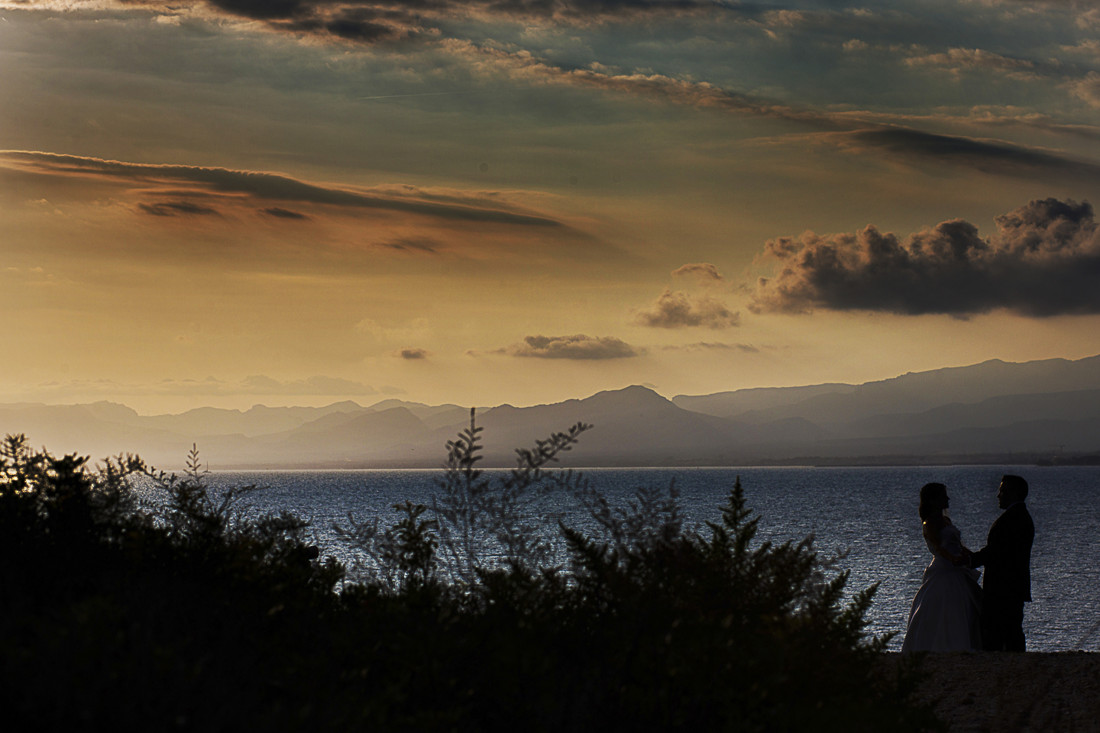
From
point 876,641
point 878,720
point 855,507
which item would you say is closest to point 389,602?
point 878,720

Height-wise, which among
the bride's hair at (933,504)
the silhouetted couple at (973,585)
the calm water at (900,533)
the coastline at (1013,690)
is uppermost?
the bride's hair at (933,504)

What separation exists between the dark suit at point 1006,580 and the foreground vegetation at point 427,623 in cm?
640

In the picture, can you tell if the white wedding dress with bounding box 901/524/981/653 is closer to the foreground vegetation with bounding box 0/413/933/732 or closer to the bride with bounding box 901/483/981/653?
the bride with bounding box 901/483/981/653

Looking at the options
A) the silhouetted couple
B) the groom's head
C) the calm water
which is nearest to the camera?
the groom's head

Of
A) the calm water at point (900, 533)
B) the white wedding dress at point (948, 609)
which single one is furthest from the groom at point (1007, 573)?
the calm water at point (900, 533)

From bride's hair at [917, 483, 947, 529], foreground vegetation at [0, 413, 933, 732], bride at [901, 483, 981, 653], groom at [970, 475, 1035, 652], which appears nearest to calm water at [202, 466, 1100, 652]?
foreground vegetation at [0, 413, 933, 732]

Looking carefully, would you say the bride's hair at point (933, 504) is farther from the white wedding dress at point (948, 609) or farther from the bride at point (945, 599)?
the white wedding dress at point (948, 609)

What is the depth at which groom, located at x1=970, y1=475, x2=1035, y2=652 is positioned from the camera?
11742 millimetres

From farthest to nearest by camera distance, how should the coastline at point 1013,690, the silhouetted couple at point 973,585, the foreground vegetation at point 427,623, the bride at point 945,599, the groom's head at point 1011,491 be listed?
the bride at point 945,599 → the silhouetted couple at point 973,585 → the groom's head at point 1011,491 → the coastline at point 1013,690 → the foreground vegetation at point 427,623

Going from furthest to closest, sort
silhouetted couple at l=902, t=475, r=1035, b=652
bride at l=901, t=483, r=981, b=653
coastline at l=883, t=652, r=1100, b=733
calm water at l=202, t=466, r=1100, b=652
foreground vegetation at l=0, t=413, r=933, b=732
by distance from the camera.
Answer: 1. calm water at l=202, t=466, r=1100, b=652
2. bride at l=901, t=483, r=981, b=653
3. silhouetted couple at l=902, t=475, r=1035, b=652
4. coastline at l=883, t=652, r=1100, b=733
5. foreground vegetation at l=0, t=413, r=933, b=732

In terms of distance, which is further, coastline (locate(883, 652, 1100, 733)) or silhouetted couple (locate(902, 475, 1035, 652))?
silhouetted couple (locate(902, 475, 1035, 652))

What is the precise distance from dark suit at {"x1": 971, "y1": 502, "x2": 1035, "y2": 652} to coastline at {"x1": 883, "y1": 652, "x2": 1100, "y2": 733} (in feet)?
4.27

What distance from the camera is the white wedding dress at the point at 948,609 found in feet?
39.6

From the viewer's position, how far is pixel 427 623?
4906 mm
